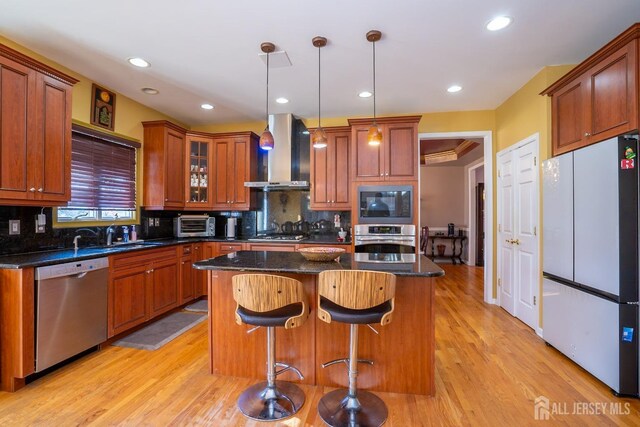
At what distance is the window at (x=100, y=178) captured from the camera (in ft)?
10.2

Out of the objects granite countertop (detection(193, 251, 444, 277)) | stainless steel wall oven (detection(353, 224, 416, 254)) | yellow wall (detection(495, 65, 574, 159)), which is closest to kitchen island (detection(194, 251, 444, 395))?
granite countertop (detection(193, 251, 444, 277))

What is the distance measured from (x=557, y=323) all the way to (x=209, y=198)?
4340 mm

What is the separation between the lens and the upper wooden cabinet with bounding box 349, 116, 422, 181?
12.2ft

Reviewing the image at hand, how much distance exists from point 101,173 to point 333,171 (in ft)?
9.16

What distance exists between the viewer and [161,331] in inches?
125

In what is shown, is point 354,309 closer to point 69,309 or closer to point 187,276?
point 69,309

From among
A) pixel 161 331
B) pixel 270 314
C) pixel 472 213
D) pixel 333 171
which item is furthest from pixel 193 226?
pixel 472 213

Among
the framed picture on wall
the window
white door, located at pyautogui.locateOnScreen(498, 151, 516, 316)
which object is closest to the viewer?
the window

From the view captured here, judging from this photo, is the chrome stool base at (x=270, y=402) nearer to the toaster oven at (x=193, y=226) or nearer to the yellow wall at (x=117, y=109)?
the toaster oven at (x=193, y=226)

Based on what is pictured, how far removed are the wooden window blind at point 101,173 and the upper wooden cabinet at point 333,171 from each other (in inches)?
93.6

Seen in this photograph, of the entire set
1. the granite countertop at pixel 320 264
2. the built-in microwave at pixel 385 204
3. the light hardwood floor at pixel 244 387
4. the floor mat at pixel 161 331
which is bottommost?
the light hardwood floor at pixel 244 387

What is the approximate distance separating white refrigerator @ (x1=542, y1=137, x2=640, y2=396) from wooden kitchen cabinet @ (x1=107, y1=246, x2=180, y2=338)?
3.99 meters

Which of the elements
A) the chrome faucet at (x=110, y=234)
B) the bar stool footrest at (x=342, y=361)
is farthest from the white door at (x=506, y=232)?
the chrome faucet at (x=110, y=234)

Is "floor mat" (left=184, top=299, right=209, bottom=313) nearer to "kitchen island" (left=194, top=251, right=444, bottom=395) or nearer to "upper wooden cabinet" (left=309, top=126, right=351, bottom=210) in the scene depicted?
"kitchen island" (left=194, top=251, right=444, bottom=395)
